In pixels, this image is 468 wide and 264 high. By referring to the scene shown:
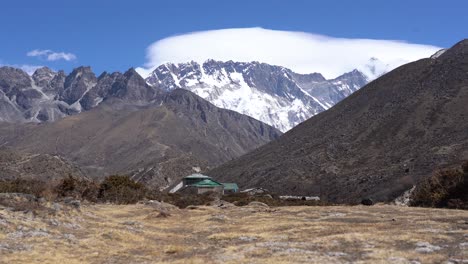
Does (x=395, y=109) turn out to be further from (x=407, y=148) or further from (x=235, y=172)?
(x=235, y=172)

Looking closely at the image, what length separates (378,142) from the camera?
122 meters

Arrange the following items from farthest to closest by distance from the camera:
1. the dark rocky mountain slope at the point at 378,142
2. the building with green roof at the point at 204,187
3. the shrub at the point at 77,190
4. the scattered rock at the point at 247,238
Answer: the building with green roof at the point at 204,187
the dark rocky mountain slope at the point at 378,142
the shrub at the point at 77,190
the scattered rock at the point at 247,238

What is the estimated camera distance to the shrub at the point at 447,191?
4434 cm

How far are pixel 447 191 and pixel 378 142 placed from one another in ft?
249

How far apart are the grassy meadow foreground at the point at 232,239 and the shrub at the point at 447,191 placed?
10689 millimetres

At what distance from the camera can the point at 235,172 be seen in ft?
493

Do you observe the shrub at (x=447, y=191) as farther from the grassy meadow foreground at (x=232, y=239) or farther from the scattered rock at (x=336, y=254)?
the scattered rock at (x=336, y=254)

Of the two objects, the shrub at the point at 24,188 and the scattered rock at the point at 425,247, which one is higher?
the shrub at the point at 24,188

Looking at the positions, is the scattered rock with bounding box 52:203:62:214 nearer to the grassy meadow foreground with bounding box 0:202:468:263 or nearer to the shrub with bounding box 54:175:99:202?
the grassy meadow foreground with bounding box 0:202:468:263

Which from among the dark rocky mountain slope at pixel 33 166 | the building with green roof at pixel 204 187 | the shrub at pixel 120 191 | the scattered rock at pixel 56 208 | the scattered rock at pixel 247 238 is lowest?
the scattered rock at pixel 247 238

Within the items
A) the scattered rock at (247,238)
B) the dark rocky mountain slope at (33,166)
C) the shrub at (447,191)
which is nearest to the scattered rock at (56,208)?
the scattered rock at (247,238)

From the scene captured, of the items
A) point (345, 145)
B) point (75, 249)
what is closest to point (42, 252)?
point (75, 249)

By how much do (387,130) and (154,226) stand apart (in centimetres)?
Answer: 10203

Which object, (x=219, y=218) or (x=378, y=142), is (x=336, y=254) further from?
(x=378, y=142)
